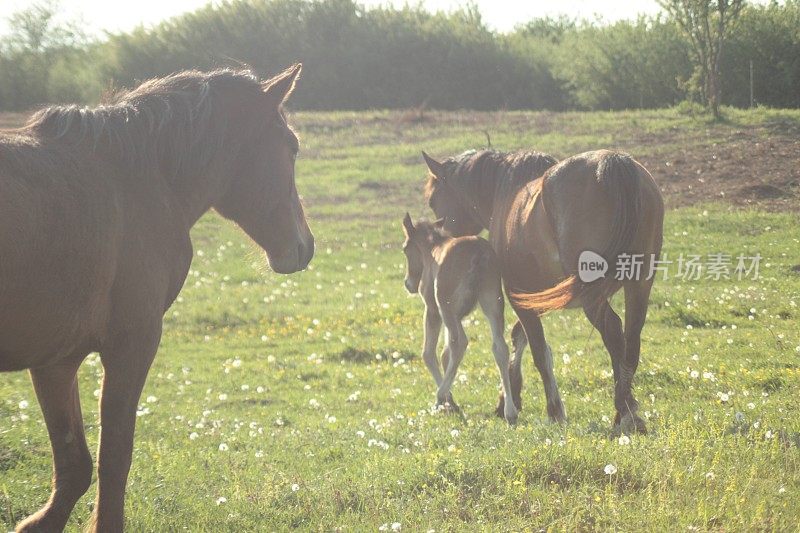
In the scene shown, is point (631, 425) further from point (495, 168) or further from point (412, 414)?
point (495, 168)

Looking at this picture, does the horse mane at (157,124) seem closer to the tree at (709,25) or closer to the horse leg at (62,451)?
the horse leg at (62,451)

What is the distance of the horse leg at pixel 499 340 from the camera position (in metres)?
7.84

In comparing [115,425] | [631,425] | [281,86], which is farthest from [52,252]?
[631,425]

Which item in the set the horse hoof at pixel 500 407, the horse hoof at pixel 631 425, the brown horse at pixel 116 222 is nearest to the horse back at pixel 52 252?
the brown horse at pixel 116 222

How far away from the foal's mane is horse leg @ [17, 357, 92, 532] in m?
4.87

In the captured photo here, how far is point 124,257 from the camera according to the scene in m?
4.36

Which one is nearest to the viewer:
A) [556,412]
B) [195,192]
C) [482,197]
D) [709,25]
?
[195,192]

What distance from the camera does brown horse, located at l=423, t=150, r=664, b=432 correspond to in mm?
6914

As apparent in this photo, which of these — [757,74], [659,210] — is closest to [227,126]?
[659,210]

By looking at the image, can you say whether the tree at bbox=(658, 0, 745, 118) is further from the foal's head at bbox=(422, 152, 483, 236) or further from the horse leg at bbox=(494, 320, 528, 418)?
the horse leg at bbox=(494, 320, 528, 418)

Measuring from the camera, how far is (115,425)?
4.32m

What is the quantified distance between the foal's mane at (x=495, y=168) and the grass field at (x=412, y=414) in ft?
6.68

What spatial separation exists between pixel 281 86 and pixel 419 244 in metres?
4.55

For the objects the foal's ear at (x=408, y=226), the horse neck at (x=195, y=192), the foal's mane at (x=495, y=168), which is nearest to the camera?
the horse neck at (x=195, y=192)
